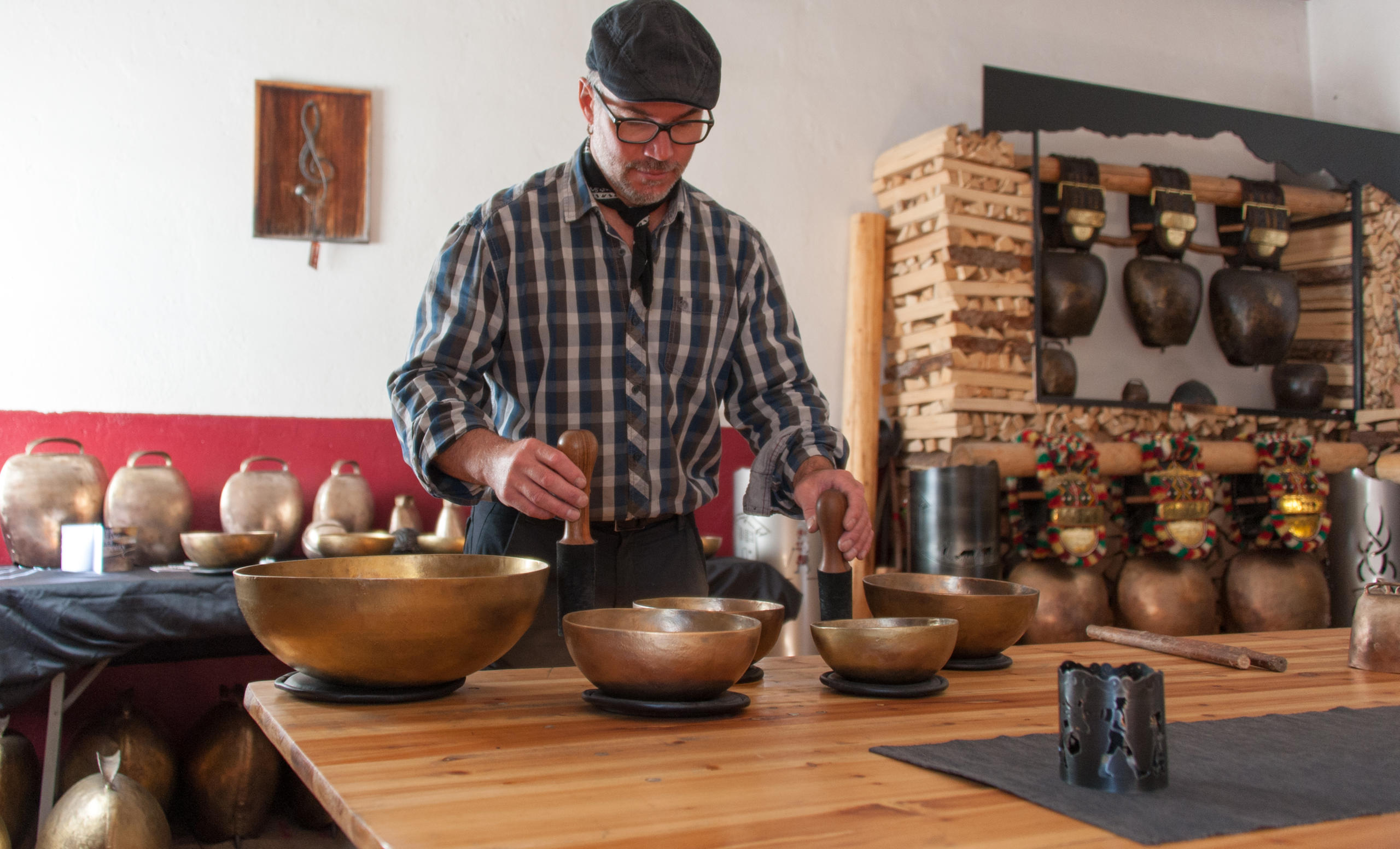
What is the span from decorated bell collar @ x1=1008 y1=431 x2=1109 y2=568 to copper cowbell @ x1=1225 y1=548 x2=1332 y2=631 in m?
0.84

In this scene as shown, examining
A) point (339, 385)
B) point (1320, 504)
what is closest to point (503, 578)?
point (339, 385)

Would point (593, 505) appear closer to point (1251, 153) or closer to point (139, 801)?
point (139, 801)

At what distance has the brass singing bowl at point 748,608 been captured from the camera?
4.00ft

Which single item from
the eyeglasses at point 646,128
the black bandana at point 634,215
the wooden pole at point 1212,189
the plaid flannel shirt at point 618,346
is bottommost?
the plaid flannel shirt at point 618,346

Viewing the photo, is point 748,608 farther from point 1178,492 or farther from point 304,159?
point 1178,492

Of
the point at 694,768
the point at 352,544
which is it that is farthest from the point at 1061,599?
the point at 694,768

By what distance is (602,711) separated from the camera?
43.8 inches

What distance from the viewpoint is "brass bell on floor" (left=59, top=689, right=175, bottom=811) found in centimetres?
297

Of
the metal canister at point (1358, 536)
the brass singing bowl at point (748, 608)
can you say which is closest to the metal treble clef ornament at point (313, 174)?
the brass singing bowl at point (748, 608)

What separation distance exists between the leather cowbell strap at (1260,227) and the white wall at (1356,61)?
36.1 inches

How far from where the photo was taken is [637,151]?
1733 millimetres

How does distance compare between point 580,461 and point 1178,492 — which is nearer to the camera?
point 580,461

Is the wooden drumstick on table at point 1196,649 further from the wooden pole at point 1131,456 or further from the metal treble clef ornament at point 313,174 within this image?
the metal treble clef ornament at point 313,174

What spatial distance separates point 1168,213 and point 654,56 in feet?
12.3
